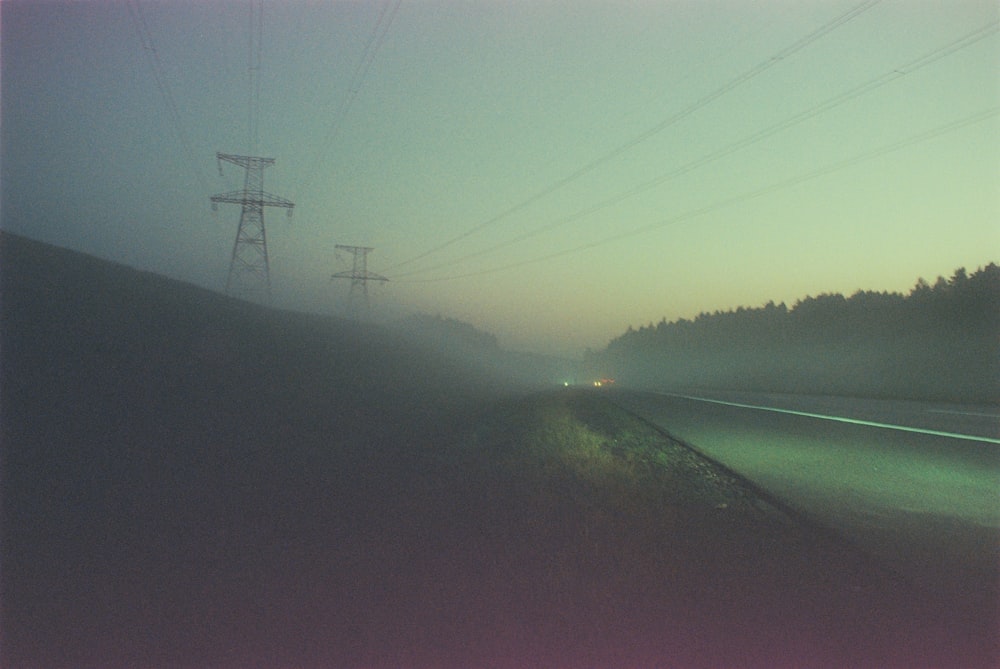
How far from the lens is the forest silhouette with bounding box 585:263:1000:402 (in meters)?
40.6

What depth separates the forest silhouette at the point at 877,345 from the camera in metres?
40.6

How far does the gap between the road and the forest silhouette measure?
690 inches

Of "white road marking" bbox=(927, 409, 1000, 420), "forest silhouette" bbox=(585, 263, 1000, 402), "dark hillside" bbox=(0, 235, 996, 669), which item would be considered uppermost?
"forest silhouette" bbox=(585, 263, 1000, 402)

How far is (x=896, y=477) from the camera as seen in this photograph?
11211 mm

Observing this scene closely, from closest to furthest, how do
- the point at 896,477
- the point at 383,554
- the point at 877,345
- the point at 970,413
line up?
1. the point at 383,554
2. the point at 896,477
3. the point at 970,413
4. the point at 877,345

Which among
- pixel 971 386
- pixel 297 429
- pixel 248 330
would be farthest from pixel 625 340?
pixel 297 429

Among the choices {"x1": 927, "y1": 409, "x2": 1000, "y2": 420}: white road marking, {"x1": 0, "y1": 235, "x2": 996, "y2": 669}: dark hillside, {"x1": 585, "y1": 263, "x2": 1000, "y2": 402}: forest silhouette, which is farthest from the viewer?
{"x1": 585, "y1": 263, "x2": 1000, "y2": 402}: forest silhouette

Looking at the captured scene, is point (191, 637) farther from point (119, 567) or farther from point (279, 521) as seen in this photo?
point (279, 521)

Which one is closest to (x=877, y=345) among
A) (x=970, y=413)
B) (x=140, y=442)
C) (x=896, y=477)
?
(x=970, y=413)

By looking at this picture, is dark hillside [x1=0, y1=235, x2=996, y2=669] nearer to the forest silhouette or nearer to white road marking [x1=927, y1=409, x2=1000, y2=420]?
white road marking [x1=927, y1=409, x2=1000, y2=420]

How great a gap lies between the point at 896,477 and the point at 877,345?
48.1 metres

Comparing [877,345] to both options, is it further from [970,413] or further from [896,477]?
[896,477]

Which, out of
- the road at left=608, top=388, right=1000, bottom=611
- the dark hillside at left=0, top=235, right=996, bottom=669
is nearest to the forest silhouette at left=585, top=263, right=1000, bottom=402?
the road at left=608, top=388, right=1000, bottom=611

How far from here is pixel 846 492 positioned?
33.1ft
